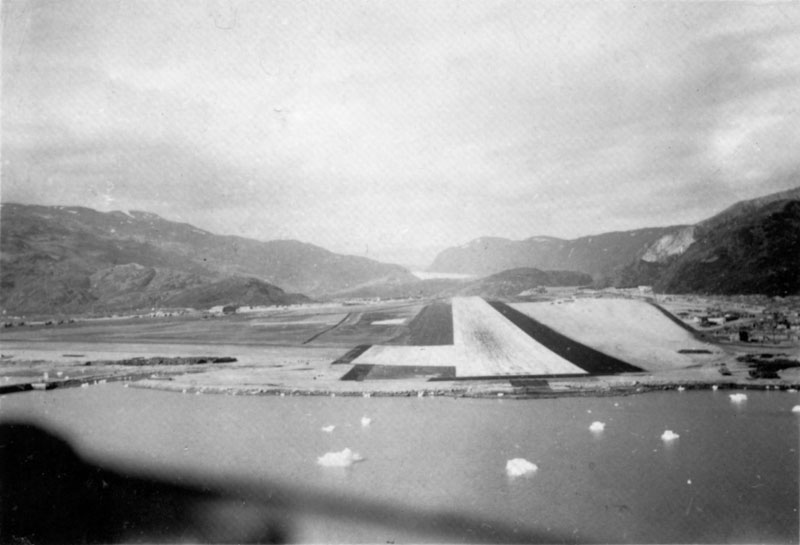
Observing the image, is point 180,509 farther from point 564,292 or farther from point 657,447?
point 564,292

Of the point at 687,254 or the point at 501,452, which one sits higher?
the point at 687,254

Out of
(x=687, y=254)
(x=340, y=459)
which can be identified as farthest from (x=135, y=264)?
(x=687, y=254)

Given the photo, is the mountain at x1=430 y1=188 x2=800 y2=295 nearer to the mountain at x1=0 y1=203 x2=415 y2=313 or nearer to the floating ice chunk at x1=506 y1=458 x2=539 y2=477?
the mountain at x1=0 y1=203 x2=415 y2=313

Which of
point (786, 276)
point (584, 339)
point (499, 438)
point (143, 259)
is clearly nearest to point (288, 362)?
point (499, 438)

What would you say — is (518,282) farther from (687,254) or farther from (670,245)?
(687,254)

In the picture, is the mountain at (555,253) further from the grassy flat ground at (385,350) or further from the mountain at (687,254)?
the grassy flat ground at (385,350)

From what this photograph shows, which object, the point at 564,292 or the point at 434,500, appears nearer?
the point at 434,500

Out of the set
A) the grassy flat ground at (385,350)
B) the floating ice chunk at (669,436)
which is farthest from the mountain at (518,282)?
the floating ice chunk at (669,436)
